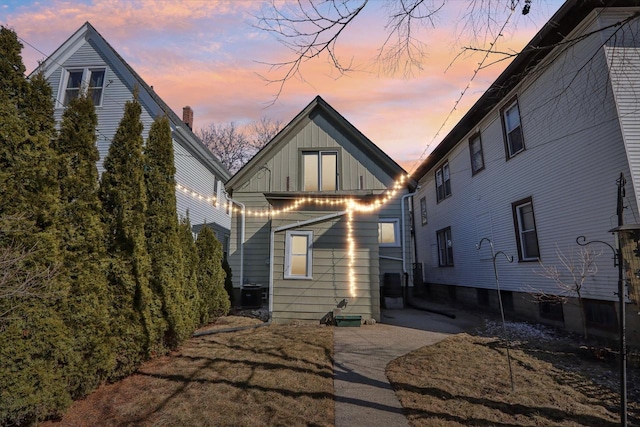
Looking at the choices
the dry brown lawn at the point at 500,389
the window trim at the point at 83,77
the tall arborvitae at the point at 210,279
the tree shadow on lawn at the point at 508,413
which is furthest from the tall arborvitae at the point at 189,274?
the window trim at the point at 83,77

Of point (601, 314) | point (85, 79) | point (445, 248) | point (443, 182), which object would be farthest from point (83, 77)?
point (601, 314)

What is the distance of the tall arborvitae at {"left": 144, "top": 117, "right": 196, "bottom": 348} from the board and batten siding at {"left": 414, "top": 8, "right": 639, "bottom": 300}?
19.6ft

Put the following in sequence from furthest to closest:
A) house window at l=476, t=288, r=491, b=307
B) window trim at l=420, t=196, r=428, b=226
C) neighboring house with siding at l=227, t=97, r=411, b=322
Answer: window trim at l=420, t=196, r=428, b=226
neighboring house with siding at l=227, t=97, r=411, b=322
house window at l=476, t=288, r=491, b=307

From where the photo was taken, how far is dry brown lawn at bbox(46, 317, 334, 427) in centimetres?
Answer: 322

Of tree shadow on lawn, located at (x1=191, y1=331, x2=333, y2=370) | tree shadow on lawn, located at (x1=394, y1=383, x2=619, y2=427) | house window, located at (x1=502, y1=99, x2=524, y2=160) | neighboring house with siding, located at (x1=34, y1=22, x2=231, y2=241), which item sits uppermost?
neighboring house with siding, located at (x1=34, y1=22, x2=231, y2=241)

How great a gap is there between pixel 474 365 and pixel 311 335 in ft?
10.2

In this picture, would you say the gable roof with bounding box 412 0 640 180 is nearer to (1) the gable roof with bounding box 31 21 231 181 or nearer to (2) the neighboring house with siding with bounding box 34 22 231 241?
(2) the neighboring house with siding with bounding box 34 22 231 241

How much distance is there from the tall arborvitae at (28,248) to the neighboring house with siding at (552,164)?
549cm

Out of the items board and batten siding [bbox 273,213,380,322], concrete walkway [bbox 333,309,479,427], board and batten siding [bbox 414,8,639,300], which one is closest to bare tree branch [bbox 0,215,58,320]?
concrete walkway [bbox 333,309,479,427]

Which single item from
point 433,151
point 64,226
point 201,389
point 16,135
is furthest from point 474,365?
point 433,151

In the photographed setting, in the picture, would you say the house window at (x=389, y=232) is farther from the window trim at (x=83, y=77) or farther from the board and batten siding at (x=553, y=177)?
the window trim at (x=83, y=77)

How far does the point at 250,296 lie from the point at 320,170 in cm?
530

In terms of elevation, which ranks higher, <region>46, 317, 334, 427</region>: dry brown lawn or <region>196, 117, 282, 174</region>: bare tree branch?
<region>196, 117, 282, 174</region>: bare tree branch

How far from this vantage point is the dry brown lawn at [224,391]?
322 centimetres
